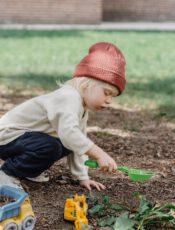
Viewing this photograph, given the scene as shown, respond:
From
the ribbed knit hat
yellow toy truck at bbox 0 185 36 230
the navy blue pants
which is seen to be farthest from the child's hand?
yellow toy truck at bbox 0 185 36 230

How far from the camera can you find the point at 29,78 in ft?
26.9

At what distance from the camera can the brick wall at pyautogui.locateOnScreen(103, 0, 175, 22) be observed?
2323 cm

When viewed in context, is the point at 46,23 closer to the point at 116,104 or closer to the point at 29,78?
the point at 29,78

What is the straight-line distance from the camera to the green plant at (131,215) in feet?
9.50

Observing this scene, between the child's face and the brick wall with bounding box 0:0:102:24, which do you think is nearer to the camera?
the child's face

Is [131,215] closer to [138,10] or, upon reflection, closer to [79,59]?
[79,59]

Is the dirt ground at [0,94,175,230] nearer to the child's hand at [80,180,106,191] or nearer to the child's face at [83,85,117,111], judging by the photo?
the child's hand at [80,180,106,191]

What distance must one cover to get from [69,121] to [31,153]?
0.38 meters

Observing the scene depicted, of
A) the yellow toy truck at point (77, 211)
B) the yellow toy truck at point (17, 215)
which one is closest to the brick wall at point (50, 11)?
the yellow toy truck at point (77, 211)

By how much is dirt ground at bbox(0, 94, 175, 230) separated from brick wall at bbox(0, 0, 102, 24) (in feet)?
46.4

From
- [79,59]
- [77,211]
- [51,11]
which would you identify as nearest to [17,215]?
[77,211]

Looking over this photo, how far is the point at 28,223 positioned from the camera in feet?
9.51

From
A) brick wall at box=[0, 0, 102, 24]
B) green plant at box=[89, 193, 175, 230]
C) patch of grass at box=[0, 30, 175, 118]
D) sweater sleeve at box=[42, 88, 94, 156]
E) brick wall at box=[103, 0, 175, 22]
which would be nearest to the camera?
green plant at box=[89, 193, 175, 230]

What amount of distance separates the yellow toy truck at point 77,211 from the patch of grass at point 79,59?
3.03 metres
